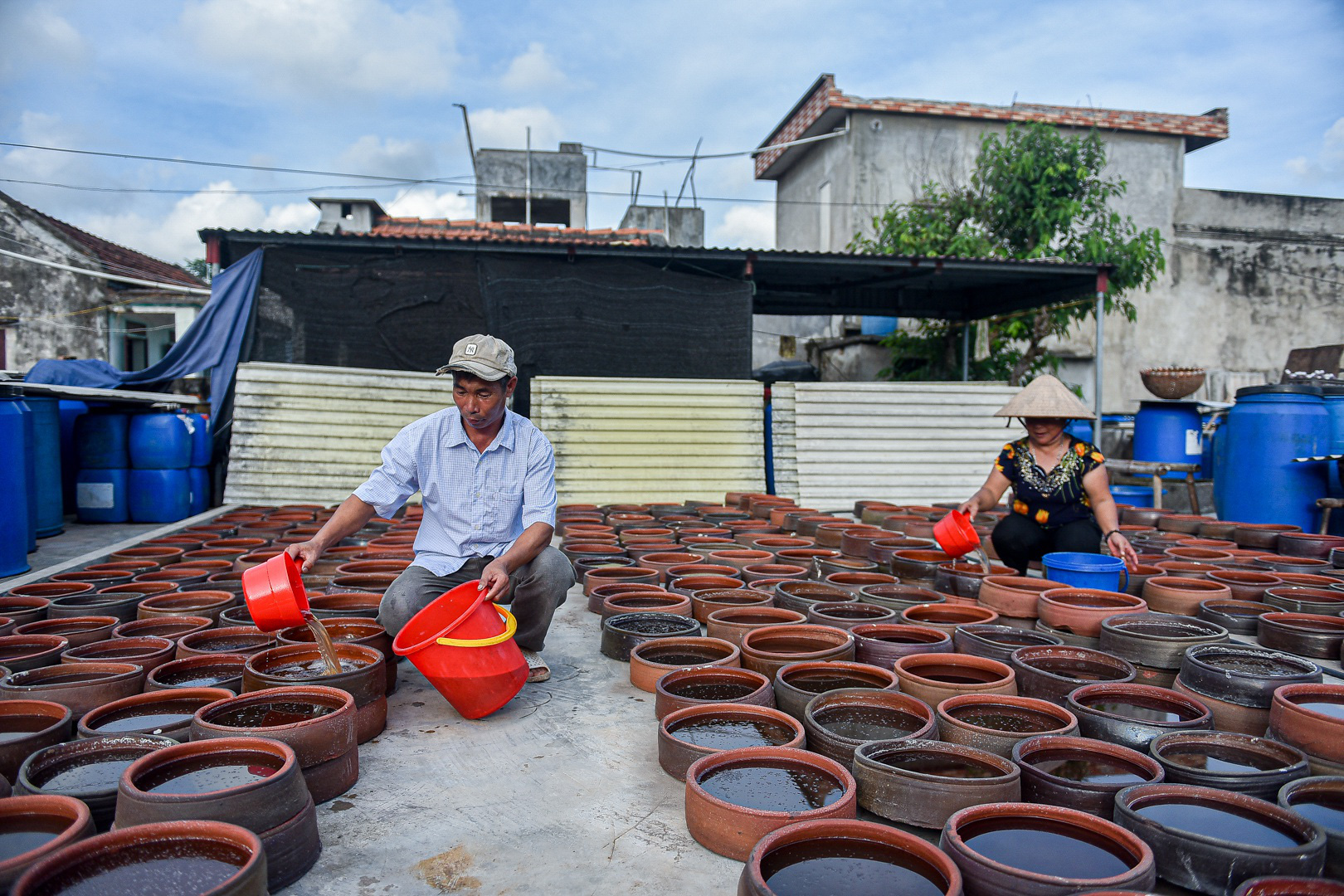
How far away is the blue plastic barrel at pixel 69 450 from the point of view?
253 inches

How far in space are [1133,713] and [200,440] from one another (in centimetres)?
695

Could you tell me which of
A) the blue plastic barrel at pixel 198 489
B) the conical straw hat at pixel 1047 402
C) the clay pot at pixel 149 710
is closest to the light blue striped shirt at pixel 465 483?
the clay pot at pixel 149 710

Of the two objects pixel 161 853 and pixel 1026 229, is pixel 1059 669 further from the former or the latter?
pixel 1026 229

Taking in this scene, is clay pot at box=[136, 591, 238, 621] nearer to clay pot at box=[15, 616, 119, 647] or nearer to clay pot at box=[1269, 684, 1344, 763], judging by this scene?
clay pot at box=[15, 616, 119, 647]

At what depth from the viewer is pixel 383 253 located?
7.15 metres

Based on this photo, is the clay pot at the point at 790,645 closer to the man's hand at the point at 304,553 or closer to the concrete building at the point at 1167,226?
the man's hand at the point at 304,553

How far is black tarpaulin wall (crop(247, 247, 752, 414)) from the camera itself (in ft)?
23.2

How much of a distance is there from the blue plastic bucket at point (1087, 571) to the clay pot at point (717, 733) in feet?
6.13

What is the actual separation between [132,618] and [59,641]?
571 mm

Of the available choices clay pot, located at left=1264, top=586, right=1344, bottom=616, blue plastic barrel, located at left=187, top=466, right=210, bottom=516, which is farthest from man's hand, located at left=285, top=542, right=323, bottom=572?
blue plastic barrel, located at left=187, top=466, right=210, bottom=516

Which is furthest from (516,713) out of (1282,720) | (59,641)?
(1282,720)

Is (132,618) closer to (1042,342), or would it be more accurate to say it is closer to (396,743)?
(396,743)

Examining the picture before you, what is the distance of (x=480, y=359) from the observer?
104 inches

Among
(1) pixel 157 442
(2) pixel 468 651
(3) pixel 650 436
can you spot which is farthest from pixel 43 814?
(3) pixel 650 436
